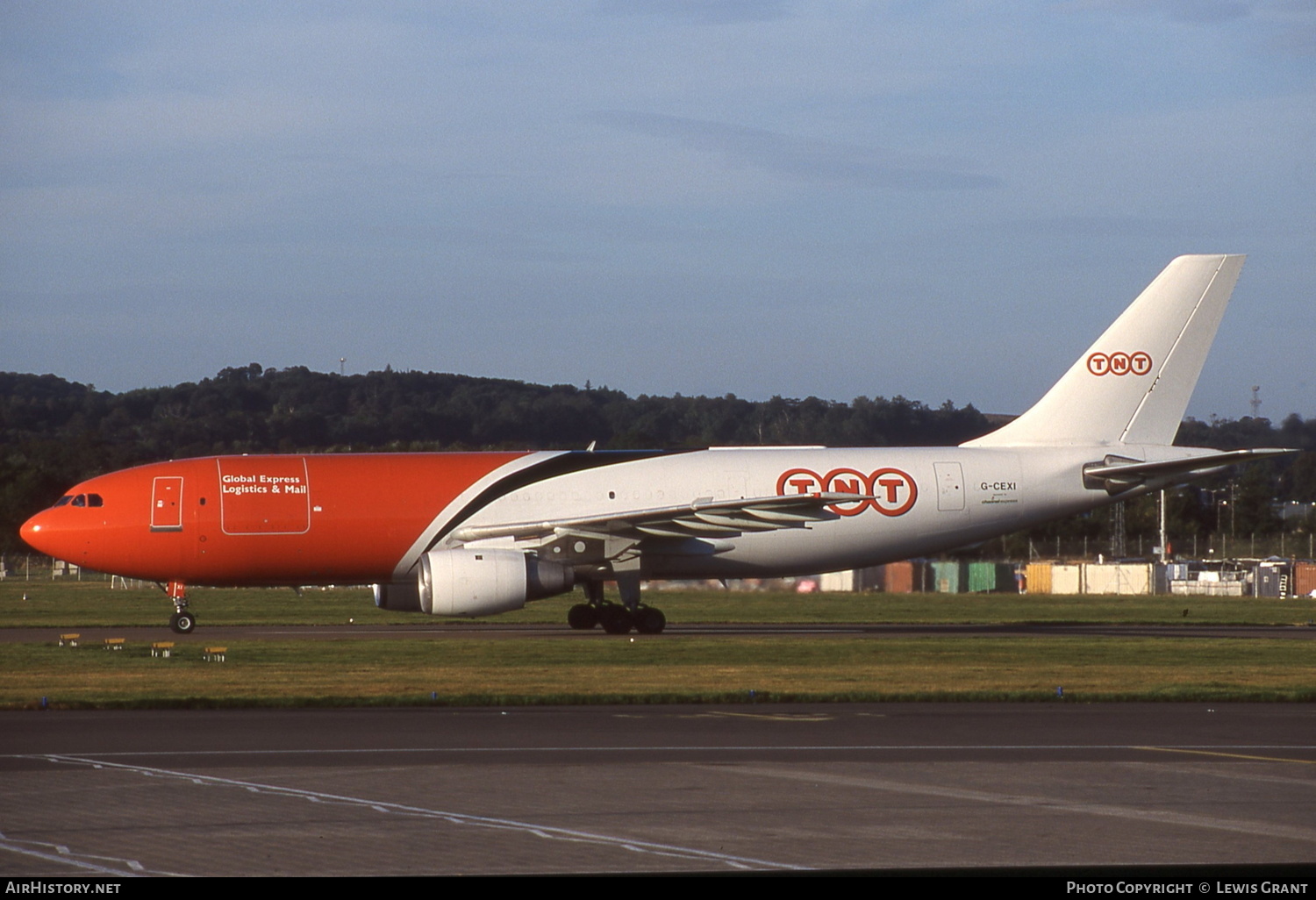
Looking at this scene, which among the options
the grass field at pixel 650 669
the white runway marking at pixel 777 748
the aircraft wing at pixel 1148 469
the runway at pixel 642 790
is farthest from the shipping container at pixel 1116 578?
the white runway marking at pixel 777 748

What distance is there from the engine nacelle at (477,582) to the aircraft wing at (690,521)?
109 centimetres

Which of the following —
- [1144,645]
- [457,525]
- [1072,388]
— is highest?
[1072,388]

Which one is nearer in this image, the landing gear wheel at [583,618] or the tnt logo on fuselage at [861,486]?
the tnt logo on fuselage at [861,486]

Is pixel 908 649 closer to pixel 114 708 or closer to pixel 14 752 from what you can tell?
pixel 114 708

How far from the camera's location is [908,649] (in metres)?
25.8

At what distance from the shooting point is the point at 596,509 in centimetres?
3088

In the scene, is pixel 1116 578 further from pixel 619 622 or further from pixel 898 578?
pixel 619 622

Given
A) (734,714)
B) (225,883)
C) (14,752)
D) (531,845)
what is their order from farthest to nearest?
1. (734,714)
2. (14,752)
3. (531,845)
4. (225,883)

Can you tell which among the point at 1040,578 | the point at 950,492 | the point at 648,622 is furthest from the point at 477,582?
the point at 1040,578

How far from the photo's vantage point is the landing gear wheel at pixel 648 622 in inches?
1198

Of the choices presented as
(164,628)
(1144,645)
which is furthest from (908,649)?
(164,628)

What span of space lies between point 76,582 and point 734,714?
5632 centimetres

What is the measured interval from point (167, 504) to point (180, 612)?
82.3 inches

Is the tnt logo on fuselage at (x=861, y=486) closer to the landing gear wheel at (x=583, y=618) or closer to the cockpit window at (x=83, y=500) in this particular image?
the landing gear wheel at (x=583, y=618)
